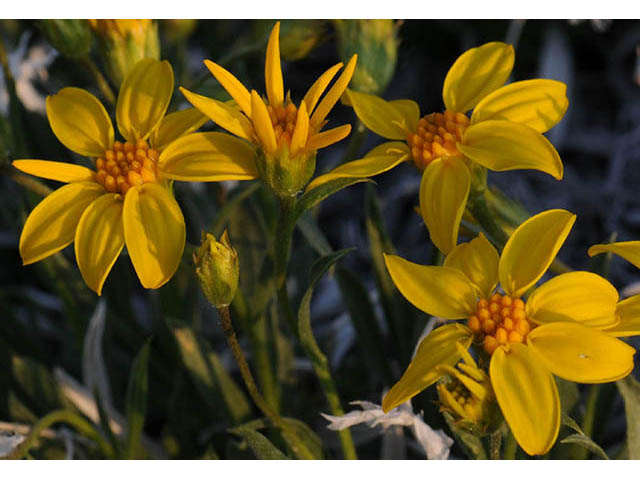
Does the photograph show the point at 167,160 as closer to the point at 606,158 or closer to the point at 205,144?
the point at 205,144

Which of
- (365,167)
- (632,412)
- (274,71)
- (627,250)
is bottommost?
(632,412)

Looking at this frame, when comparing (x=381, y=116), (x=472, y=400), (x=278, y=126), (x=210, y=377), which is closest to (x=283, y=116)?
(x=278, y=126)

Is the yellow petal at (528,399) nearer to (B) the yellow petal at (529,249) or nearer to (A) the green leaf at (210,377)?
(B) the yellow petal at (529,249)

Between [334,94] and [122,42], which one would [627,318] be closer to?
[334,94]

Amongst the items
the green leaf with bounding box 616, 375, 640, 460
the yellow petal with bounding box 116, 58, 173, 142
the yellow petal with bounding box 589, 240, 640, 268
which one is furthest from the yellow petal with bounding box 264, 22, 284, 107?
the green leaf with bounding box 616, 375, 640, 460

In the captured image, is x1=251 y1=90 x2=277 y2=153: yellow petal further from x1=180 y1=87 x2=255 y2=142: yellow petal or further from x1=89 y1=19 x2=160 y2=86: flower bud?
x1=89 y1=19 x2=160 y2=86: flower bud
